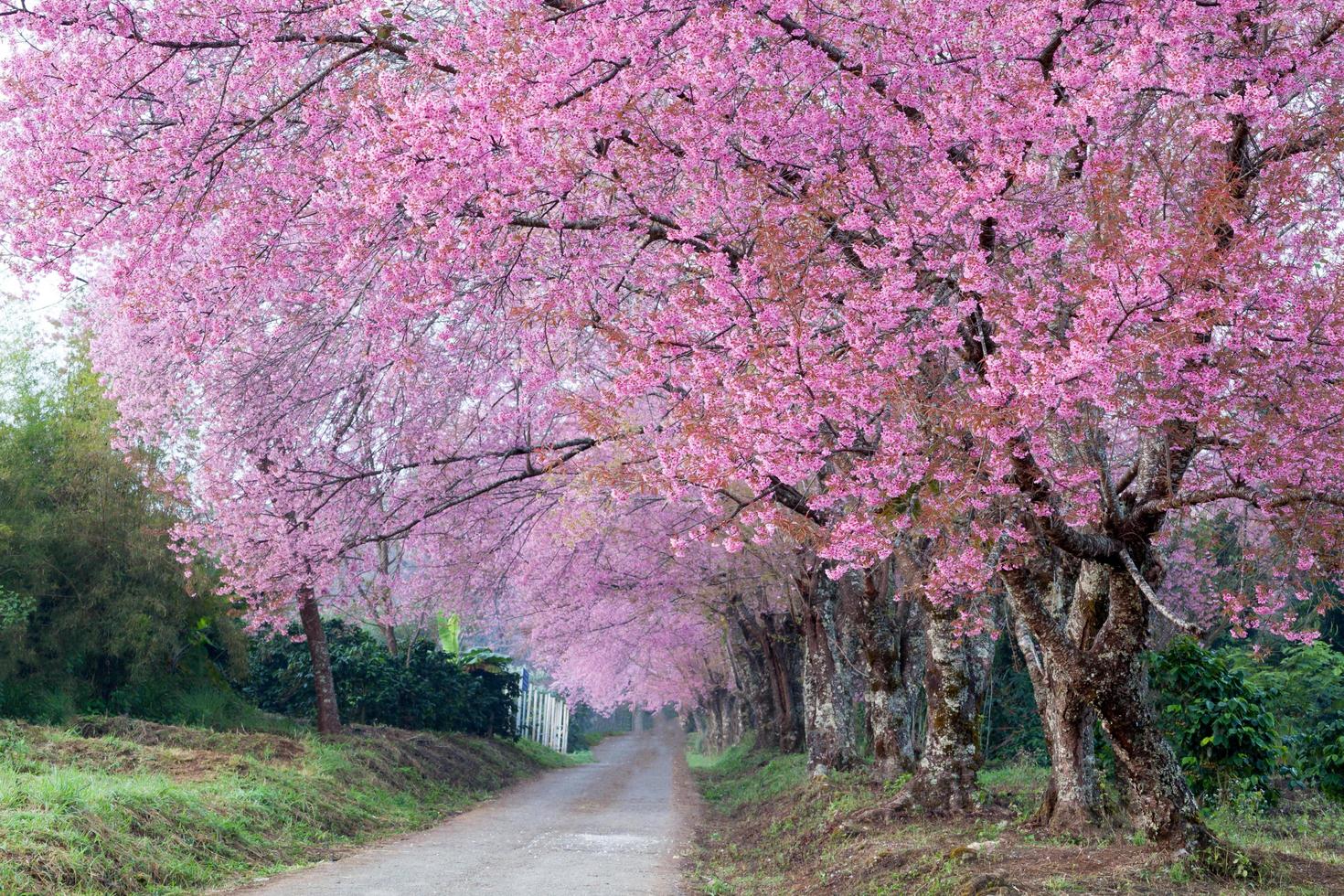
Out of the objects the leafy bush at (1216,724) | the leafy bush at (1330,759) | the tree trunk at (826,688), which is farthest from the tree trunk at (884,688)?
the leafy bush at (1330,759)

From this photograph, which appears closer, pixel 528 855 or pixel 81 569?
pixel 528 855

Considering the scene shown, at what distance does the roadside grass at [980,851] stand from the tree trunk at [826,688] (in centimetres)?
64

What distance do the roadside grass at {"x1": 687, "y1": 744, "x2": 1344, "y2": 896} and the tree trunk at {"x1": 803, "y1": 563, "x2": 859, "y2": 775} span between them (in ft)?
2.11

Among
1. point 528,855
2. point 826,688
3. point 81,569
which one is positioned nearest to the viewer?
point 528,855

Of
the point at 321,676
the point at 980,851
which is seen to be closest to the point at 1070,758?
the point at 980,851

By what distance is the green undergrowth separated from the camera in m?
6.92

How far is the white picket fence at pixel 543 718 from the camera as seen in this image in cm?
3328

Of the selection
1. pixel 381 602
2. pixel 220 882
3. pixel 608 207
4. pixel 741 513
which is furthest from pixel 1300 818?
pixel 381 602

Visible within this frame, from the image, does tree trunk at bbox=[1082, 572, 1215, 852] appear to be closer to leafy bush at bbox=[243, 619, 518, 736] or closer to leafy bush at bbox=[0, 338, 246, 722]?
leafy bush at bbox=[0, 338, 246, 722]

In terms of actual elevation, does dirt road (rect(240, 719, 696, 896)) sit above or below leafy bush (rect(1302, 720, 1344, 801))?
below

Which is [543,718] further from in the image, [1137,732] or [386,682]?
[1137,732]

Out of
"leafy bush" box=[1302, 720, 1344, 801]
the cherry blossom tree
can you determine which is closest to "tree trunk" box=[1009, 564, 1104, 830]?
the cherry blossom tree

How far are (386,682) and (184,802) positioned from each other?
11.5 meters

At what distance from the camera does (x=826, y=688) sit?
1709cm
